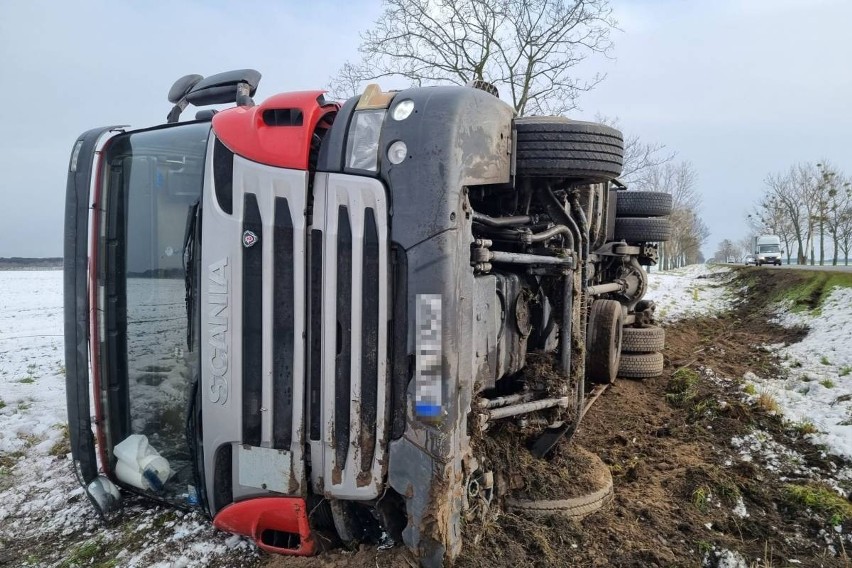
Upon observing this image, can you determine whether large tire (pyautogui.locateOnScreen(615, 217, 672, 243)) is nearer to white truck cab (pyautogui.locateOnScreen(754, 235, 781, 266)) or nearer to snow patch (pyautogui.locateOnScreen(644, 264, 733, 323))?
snow patch (pyautogui.locateOnScreen(644, 264, 733, 323))

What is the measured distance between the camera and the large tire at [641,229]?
6.05 meters

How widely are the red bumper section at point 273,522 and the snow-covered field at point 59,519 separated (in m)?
0.15

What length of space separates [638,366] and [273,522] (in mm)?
4652

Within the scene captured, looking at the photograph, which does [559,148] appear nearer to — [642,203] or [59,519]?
[59,519]

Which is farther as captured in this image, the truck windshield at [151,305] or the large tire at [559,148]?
the large tire at [559,148]

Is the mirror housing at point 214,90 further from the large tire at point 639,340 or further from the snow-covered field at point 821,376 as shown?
the large tire at point 639,340

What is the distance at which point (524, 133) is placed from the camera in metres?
2.76

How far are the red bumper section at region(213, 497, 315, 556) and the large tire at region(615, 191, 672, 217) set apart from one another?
4.84m

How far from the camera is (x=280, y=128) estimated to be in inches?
94.2

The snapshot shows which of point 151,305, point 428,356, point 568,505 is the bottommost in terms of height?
point 568,505

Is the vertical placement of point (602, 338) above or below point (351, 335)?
below

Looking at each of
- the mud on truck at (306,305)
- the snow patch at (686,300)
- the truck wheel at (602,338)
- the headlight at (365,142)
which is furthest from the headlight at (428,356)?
the snow patch at (686,300)

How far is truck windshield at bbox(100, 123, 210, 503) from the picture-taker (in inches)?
103

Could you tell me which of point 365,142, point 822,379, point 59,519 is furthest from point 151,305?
point 822,379
